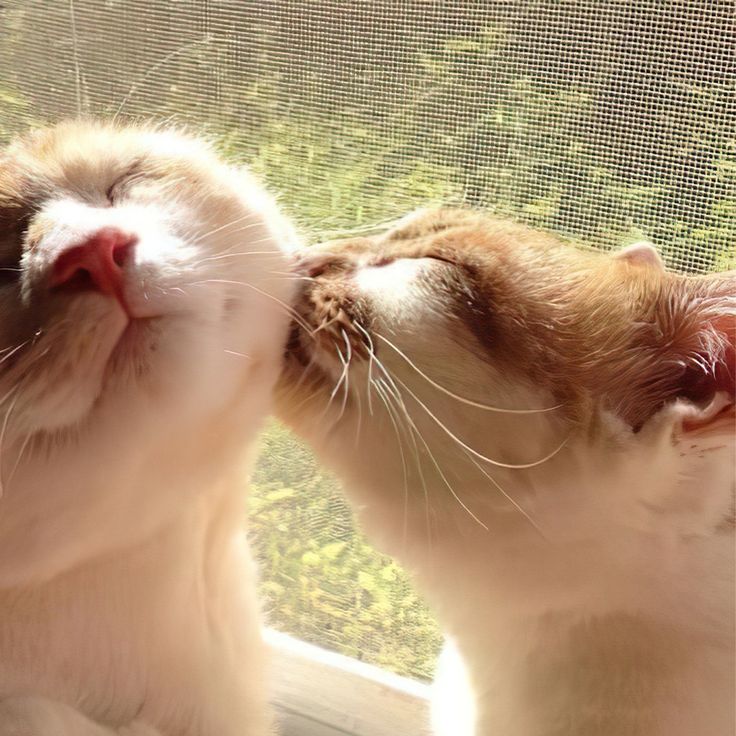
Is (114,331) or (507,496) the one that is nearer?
(114,331)

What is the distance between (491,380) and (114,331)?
0.39 metres

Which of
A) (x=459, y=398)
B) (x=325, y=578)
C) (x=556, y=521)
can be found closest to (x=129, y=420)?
(x=459, y=398)

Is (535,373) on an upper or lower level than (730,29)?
lower

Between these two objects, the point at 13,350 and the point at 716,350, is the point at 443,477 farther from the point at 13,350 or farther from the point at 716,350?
the point at 13,350

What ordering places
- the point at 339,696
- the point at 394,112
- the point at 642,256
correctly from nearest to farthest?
the point at 642,256 → the point at 394,112 → the point at 339,696

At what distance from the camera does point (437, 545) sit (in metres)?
1.03

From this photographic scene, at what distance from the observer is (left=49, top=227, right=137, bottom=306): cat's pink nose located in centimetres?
78

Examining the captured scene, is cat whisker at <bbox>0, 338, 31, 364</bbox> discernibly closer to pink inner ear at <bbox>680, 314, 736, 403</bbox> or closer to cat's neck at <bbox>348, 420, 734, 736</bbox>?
cat's neck at <bbox>348, 420, 734, 736</bbox>

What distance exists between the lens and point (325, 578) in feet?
4.79

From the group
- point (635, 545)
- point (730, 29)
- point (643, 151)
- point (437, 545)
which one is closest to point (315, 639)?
point (437, 545)

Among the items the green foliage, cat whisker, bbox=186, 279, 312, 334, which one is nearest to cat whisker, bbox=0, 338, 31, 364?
cat whisker, bbox=186, 279, 312, 334

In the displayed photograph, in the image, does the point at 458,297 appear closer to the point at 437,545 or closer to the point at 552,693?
the point at 437,545

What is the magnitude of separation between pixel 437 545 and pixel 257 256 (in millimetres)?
377

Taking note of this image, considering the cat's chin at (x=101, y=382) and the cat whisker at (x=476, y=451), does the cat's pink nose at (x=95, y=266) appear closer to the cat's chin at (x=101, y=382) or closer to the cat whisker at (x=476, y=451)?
the cat's chin at (x=101, y=382)
